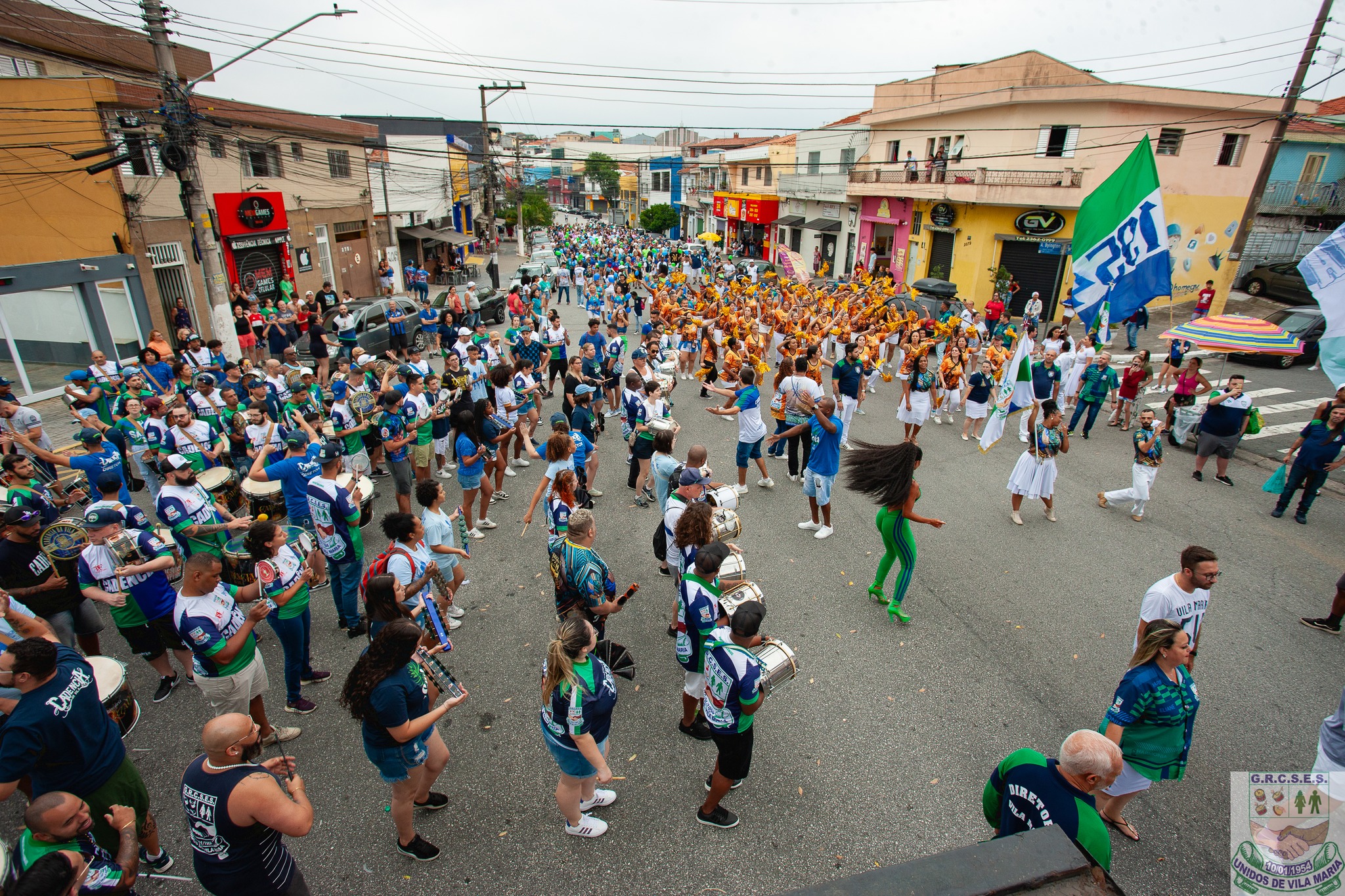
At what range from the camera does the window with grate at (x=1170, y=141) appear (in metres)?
22.6

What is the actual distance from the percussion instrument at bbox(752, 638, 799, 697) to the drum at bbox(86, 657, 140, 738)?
391 centimetres

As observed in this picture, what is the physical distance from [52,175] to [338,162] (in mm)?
12611

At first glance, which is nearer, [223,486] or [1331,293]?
[1331,293]

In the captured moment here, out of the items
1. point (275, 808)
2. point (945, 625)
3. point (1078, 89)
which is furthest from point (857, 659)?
point (1078, 89)

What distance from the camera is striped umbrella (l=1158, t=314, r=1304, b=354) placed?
31.0 feet

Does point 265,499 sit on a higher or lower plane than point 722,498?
lower

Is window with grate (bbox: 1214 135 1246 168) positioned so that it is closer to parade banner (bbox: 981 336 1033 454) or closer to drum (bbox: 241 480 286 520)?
parade banner (bbox: 981 336 1033 454)

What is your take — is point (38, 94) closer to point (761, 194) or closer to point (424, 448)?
point (424, 448)

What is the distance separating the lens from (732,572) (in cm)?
491

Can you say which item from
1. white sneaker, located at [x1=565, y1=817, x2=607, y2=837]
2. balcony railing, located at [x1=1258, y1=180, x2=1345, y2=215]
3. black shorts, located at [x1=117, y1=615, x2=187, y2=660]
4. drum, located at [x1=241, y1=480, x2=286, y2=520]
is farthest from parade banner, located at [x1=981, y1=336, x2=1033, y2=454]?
balcony railing, located at [x1=1258, y1=180, x2=1345, y2=215]

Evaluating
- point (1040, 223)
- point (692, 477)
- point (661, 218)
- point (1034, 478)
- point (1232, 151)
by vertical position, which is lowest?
point (1034, 478)

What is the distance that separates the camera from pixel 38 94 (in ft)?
44.9

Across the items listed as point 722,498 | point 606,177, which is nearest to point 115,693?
point 722,498

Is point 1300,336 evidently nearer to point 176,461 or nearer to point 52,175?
point 176,461
